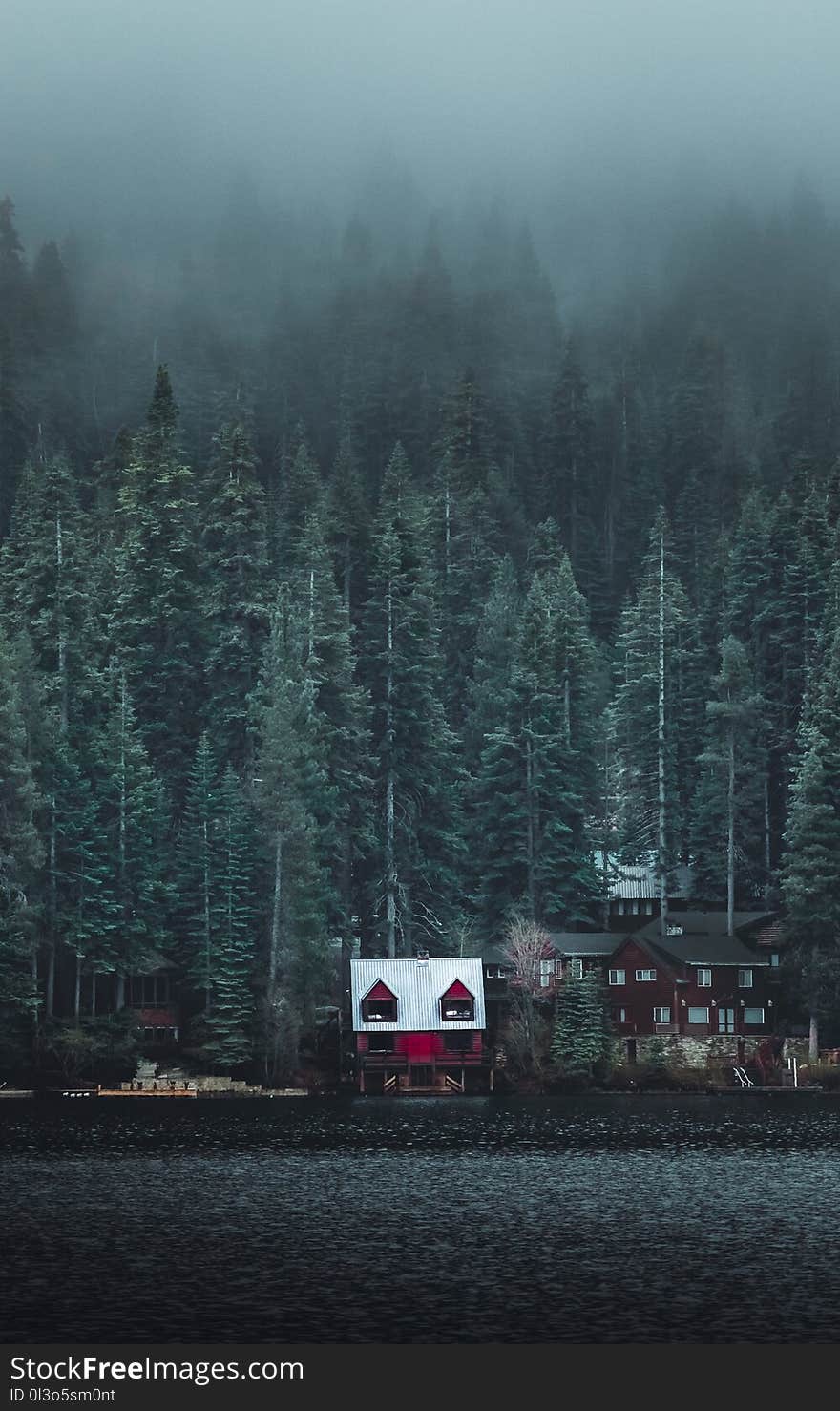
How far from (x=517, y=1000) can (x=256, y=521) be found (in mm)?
39298

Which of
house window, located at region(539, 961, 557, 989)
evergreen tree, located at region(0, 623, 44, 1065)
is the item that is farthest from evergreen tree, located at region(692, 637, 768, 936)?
evergreen tree, located at region(0, 623, 44, 1065)

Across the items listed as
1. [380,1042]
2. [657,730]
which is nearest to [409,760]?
[657,730]

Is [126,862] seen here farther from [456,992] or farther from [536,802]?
[536,802]

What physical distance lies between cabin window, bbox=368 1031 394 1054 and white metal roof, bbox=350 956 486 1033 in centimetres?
41

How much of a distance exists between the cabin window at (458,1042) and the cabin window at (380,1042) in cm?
311

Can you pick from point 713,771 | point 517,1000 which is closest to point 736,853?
point 713,771

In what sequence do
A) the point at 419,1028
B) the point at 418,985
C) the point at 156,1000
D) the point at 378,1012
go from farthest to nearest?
the point at 156,1000 → the point at 418,985 → the point at 419,1028 → the point at 378,1012

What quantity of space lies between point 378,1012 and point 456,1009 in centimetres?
432

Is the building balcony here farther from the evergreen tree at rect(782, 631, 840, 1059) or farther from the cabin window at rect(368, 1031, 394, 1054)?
the evergreen tree at rect(782, 631, 840, 1059)

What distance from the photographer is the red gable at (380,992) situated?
111125mm

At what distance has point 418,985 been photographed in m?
112

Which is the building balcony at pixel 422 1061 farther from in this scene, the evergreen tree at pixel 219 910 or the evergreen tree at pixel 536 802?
the evergreen tree at pixel 536 802

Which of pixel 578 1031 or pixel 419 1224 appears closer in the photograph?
pixel 419 1224

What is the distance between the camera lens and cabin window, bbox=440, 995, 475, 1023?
111375mm
